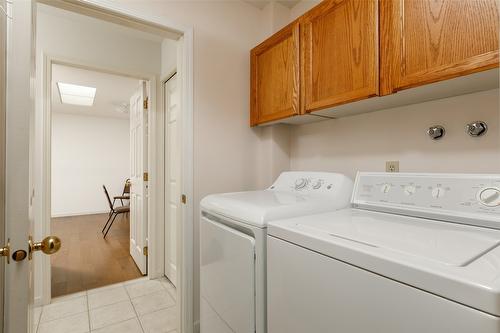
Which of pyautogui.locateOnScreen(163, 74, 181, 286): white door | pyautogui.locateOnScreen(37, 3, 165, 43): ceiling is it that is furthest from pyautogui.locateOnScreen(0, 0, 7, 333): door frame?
pyautogui.locateOnScreen(163, 74, 181, 286): white door

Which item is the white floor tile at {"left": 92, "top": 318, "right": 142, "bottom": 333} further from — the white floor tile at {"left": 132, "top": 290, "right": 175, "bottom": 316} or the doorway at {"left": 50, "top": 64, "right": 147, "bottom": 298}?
the doorway at {"left": 50, "top": 64, "right": 147, "bottom": 298}

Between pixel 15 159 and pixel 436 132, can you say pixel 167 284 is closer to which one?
pixel 15 159

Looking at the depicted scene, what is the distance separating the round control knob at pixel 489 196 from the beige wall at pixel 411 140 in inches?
9.7

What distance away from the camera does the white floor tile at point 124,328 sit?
5.82 feet

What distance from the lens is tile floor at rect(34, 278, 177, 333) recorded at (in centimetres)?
181

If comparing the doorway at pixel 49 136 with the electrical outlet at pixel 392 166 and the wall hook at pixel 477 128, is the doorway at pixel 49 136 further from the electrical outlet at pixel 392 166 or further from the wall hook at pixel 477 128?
the wall hook at pixel 477 128

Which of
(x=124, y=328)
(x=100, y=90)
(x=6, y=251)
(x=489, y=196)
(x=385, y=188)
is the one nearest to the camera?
(x=6, y=251)

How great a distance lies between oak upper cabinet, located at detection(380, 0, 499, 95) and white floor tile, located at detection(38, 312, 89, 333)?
7.90 feet

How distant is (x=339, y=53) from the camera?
1.31 m

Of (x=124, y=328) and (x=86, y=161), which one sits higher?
(x=86, y=161)

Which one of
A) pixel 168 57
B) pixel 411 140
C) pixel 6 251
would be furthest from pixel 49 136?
pixel 411 140

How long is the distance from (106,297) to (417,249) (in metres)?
2.46

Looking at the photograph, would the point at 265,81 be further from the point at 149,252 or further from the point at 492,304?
the point at 149,252

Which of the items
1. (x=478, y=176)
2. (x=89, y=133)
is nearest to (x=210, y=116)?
(x=478, y=176)
